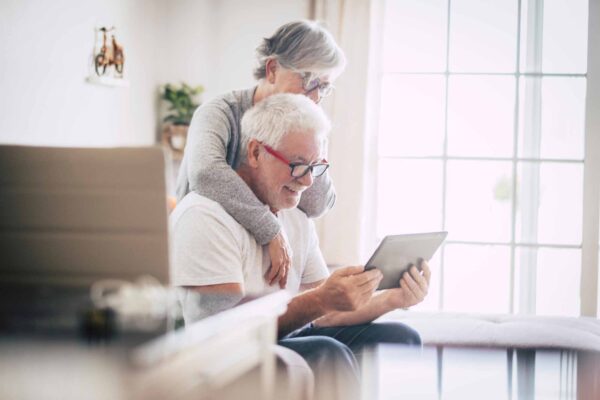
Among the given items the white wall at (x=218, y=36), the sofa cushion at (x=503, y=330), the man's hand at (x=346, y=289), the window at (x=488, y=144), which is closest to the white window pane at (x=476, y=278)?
the window at (x=488, y=144)

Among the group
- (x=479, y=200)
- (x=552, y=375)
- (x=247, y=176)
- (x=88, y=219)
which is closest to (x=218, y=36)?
(x=479, y=200)

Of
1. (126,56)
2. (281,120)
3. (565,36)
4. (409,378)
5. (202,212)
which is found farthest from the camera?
(565,36)

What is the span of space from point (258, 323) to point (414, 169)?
3782mm

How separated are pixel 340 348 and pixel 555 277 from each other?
3.32 m

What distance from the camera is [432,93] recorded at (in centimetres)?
482

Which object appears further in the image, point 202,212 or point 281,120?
point 281,120

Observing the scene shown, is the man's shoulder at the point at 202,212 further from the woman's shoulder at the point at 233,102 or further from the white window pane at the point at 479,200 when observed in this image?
the white window pane at the point at 479,200

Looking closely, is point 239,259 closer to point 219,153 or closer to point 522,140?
point 219,153

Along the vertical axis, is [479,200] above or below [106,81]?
below

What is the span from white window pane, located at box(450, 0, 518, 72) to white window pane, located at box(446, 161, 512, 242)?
63 cm

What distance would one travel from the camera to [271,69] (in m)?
2.46

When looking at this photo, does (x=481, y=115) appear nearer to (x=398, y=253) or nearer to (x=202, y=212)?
(x=398, y=253)

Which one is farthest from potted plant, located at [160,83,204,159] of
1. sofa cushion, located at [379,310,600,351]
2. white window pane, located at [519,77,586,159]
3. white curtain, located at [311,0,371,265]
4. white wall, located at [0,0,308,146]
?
white window pane, located at [519,77,586,159]

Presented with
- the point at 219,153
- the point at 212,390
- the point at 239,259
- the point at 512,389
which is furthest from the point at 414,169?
the point at 212,390
